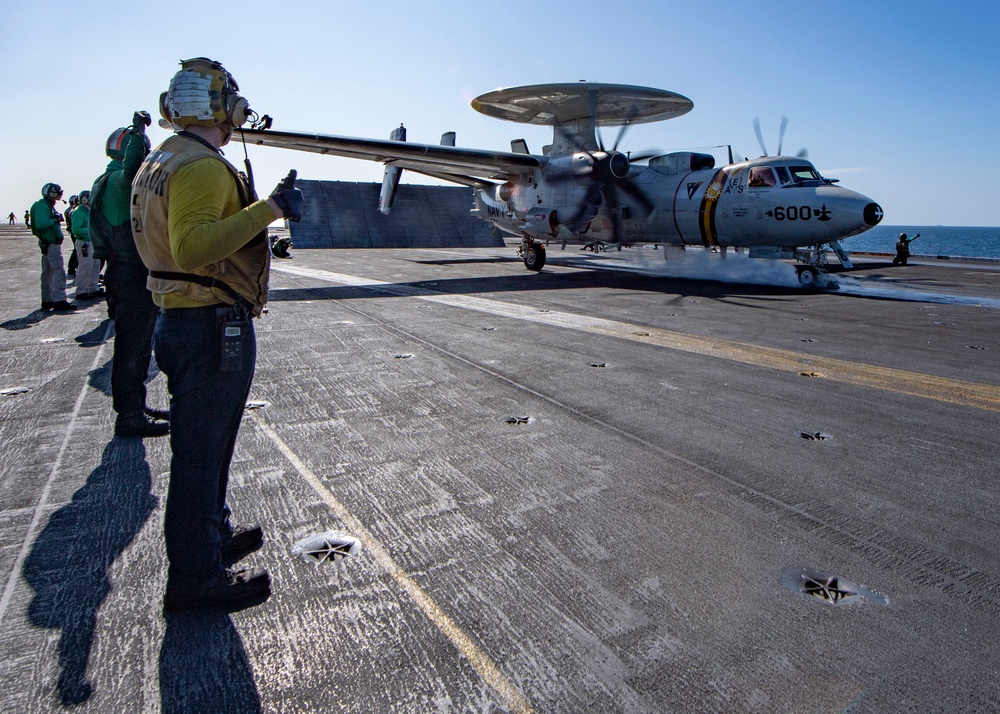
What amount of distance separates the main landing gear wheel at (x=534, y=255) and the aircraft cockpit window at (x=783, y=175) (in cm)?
766

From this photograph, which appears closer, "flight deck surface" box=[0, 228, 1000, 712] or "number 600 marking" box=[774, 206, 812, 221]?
"flight deck surface" box=[0, 228, 1000, 712]

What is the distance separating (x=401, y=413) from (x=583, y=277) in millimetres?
13822

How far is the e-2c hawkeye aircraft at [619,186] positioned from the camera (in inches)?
561

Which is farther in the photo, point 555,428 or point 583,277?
point 583,277

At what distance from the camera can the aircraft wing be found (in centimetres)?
1611

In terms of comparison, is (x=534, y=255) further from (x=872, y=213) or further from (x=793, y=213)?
(x=872, y=213)

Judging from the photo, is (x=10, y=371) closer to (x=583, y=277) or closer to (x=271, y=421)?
(x=271, y=421)

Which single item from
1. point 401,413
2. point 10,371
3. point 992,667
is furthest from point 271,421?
point 992,667

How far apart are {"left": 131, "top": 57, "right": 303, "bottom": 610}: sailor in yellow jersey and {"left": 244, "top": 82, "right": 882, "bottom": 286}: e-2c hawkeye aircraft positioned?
13.3 meters

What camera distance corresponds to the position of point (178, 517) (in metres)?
Answer: 2.54

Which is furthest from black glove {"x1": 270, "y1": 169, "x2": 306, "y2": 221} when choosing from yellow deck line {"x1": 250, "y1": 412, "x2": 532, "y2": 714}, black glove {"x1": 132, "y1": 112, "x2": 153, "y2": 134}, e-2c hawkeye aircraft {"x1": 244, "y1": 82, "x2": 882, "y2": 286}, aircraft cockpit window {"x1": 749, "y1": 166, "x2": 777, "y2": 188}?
aircraft cockpit window {"x1": 749, "y1": 166, "x2": 777, "y2": 188}

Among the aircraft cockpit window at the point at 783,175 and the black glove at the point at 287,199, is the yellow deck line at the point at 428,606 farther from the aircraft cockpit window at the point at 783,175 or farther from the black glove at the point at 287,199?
the aircraft cockpit window at the point at 783,175

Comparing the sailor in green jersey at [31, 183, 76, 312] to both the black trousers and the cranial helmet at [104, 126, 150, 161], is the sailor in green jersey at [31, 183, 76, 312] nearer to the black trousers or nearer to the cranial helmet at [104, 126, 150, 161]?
the cranial helmet at [104, 126, 150, 161]

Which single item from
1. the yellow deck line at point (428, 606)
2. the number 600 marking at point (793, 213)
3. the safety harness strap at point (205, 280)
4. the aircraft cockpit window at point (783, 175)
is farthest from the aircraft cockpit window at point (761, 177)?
the safety harness strap at point (205, 280)
